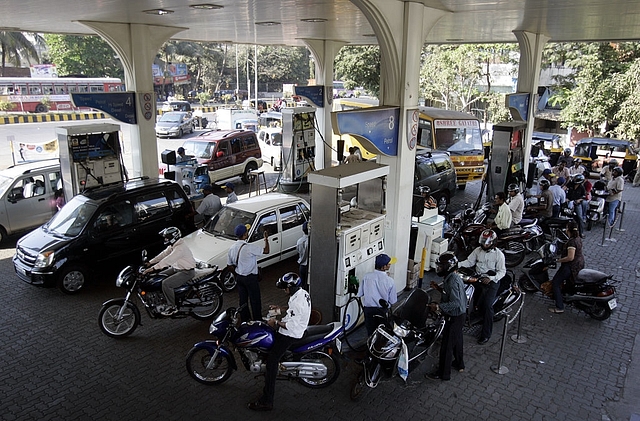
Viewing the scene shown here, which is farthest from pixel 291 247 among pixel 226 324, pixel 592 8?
pixel 592 8

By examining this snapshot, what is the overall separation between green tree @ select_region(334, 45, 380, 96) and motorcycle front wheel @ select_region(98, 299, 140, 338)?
25.6 meters

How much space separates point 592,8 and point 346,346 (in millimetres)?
7602

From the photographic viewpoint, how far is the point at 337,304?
694cm

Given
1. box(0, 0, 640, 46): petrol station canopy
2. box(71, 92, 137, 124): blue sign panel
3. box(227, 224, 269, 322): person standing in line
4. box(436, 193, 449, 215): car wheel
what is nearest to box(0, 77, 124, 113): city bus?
box(0, 0, 640, 46): petrol station canopy

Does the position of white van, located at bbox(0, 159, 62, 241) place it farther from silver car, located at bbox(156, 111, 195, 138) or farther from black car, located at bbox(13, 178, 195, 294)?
silver car, located at bbox(156, 111, 195, 138)

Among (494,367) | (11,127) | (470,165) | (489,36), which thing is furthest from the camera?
(11,127)

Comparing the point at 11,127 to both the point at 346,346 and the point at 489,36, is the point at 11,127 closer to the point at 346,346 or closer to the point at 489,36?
the point at 489,36

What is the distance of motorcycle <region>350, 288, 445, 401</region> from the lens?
5.88 metres

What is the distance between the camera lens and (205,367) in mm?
6238

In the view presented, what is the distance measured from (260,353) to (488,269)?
3464mm

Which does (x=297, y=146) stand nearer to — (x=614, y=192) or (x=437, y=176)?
(x=437, y=176)

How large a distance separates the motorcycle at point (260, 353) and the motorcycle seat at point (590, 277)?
14.7 feet

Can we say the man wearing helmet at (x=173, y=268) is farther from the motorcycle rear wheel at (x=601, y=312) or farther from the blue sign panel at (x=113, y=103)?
the motorcycle rear wheel at (x=601, y=312)

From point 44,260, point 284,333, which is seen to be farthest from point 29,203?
point 284,333
